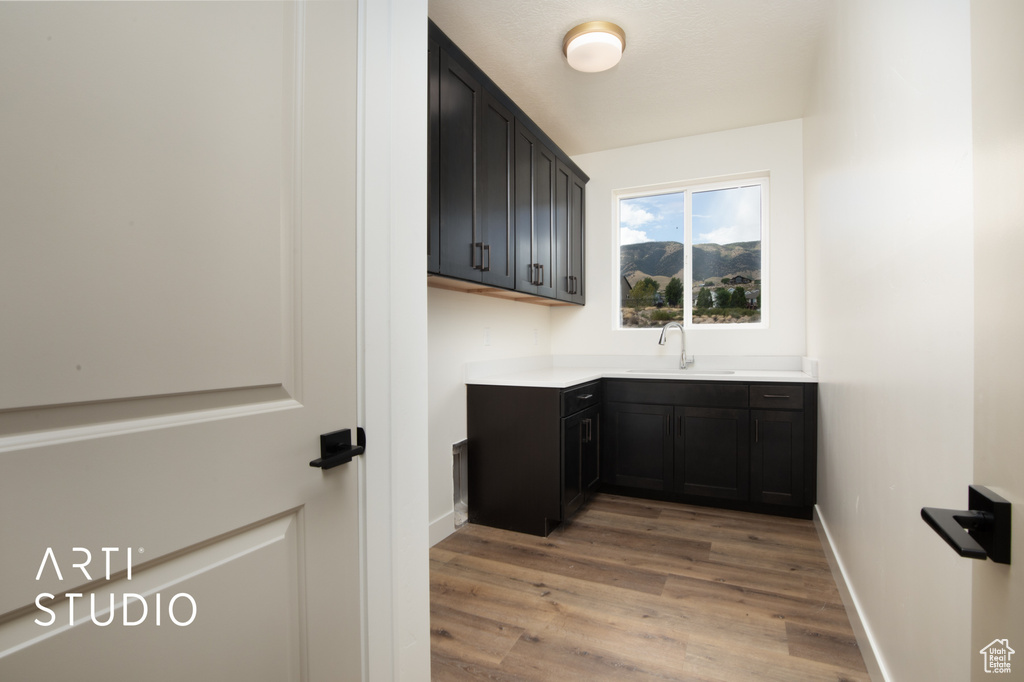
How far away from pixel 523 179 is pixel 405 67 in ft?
5.72

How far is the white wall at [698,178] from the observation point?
3.42 metres

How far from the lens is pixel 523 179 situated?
2.84 meters

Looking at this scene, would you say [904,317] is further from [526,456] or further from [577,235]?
[577,235]

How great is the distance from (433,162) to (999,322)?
1.84m

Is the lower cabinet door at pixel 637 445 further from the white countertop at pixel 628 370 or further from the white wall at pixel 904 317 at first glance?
the white wall at pixel 904 317

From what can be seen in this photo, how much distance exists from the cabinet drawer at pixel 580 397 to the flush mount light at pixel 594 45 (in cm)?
175

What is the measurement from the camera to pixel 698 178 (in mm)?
3660

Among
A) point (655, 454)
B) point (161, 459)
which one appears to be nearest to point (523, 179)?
point (655, 454)

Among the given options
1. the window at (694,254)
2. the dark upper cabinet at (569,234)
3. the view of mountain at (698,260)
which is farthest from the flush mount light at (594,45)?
the view of mountain at (698,260)

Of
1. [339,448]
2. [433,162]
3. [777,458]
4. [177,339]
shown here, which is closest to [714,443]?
[777,458]

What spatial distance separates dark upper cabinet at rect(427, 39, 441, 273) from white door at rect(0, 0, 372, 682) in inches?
38.9

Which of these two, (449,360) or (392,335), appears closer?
(392,335)

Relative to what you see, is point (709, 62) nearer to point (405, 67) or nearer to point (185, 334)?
point (405, 67)

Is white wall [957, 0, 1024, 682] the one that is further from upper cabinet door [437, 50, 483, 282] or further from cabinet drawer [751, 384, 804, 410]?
cabinet drawer [751, 384, 804, 410]
